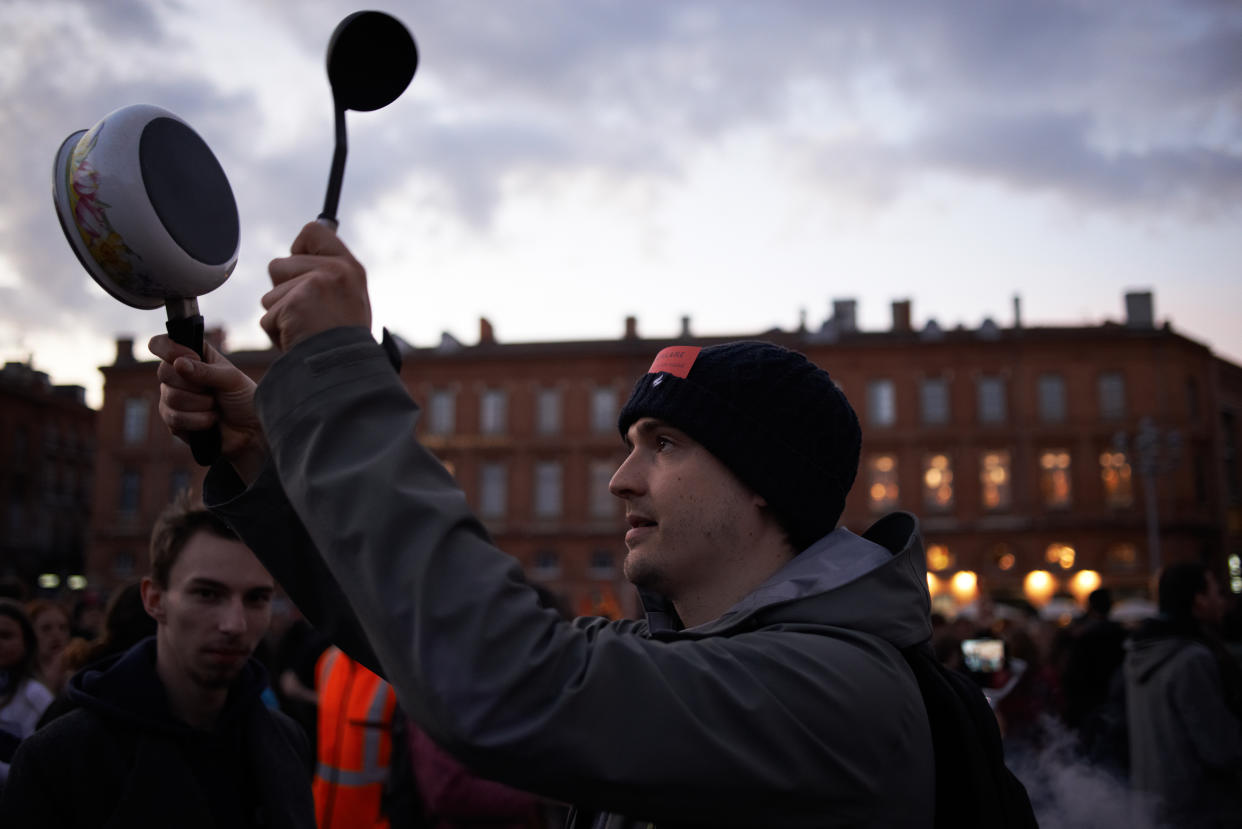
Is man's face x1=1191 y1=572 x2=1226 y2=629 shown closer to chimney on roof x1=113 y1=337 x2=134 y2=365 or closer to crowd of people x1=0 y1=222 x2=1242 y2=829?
crowd of people x1=0 y1=222 x2=1242 y2=829

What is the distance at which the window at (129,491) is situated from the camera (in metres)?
43.8

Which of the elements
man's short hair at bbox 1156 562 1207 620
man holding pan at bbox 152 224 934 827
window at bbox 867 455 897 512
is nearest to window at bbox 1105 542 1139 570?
window at bbox 867 455 897 512

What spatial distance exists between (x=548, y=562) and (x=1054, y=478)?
21.0 metres

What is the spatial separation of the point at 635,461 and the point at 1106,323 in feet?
137

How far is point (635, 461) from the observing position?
161 cm

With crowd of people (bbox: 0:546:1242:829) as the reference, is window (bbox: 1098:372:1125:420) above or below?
above

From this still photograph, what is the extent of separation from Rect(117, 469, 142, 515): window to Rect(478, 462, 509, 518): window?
54.4 feet

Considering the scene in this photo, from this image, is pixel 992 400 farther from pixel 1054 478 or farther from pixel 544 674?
pixel 544 674

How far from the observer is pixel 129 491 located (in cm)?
4406

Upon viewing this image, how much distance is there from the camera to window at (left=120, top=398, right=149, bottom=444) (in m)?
44.1

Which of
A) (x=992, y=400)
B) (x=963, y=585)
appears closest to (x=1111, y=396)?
(x=992, y=400)

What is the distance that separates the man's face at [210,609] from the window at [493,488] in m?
38.4

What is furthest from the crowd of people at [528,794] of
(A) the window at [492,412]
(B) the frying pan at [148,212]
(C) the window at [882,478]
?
(A) the window at [492,412]

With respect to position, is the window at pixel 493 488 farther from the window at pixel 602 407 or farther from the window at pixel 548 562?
the window at pixel 602 407
